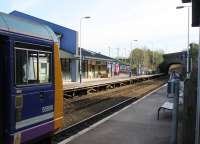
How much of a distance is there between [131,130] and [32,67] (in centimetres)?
541

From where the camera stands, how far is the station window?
8.23 meters

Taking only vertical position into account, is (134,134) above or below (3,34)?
below

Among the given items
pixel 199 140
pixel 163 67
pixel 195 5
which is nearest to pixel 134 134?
pixel 199 140

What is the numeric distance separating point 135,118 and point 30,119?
8.34 metres

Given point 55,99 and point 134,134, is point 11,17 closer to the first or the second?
point 55,99

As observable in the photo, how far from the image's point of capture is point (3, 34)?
779cm

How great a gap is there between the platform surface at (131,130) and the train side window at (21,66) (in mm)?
3161

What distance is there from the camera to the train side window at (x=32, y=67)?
8.66 meters

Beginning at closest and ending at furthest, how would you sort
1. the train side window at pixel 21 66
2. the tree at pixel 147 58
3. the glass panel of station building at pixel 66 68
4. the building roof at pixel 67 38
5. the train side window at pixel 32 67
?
the train side window at pixel 21 66, the train side window at pixel 32 67, the glass panel of station building at pixel 66 68, the building roof at pixel 67 38, the tree at pixel 147 58

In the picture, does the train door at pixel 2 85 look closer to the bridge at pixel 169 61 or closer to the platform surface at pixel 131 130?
the platform surface at pixel 131 130

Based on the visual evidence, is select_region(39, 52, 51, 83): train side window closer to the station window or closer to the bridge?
the station window

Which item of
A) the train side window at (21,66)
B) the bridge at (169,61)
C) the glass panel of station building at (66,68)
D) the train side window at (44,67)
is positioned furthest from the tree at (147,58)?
the train side window at (21,66)

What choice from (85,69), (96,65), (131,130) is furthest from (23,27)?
(96,65)

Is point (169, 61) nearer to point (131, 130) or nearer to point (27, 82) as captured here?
point (131, 130)
